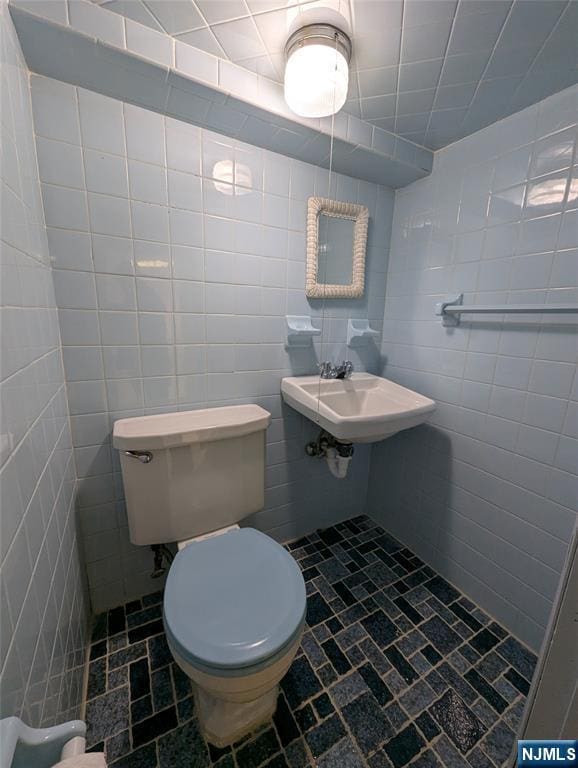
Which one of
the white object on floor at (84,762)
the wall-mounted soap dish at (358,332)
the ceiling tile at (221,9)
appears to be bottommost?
the white object on floor at (84,762)

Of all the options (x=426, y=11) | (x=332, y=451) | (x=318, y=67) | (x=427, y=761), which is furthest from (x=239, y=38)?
(x=427, y=761)

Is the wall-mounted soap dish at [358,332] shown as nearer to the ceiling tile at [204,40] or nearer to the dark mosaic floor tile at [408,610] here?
the ceiling tile at [204,40]

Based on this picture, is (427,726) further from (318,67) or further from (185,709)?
(318,67)

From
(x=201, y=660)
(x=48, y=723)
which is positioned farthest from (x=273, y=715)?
(x=48, y=723)

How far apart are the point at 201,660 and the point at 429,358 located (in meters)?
1.34

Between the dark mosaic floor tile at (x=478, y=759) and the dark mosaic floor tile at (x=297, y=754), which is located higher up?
A: the dark mosaic floor tile at (x=478, y=759)

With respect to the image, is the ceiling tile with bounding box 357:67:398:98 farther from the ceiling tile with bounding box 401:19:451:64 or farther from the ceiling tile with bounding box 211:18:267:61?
the ceiling tile with bounding box 211:18:267:61

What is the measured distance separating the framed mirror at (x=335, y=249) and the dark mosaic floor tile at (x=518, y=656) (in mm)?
1528

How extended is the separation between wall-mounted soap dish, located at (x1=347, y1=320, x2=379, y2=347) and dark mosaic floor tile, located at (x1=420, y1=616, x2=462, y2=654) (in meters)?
1.22

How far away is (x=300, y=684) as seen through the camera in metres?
0.99

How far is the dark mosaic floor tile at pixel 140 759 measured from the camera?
80 cm

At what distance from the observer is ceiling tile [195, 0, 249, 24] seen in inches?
28.4

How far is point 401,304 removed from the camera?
1.51m

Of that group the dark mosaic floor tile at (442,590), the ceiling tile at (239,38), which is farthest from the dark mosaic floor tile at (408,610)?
the ceiling tile at (239,38)
